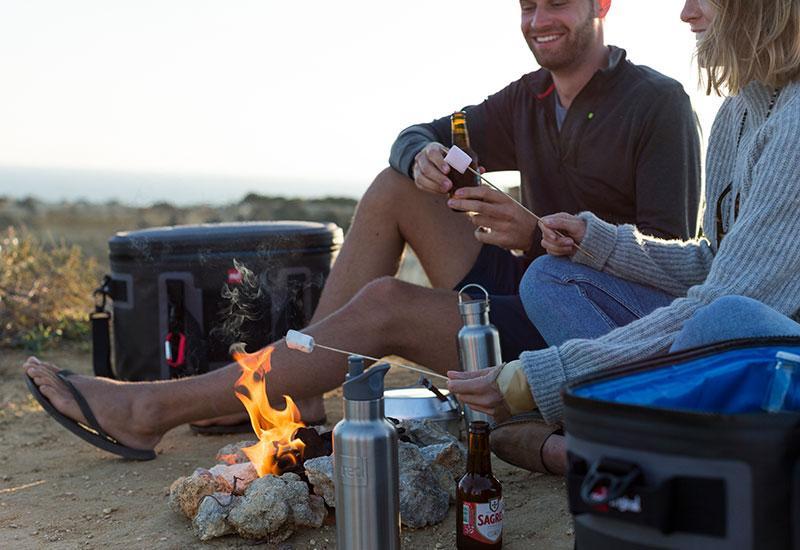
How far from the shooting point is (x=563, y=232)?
113 inches

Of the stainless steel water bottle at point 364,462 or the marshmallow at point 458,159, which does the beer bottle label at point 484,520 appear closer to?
the stainless steel water bottle at point 364,462

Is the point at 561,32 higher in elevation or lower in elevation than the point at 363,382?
higher

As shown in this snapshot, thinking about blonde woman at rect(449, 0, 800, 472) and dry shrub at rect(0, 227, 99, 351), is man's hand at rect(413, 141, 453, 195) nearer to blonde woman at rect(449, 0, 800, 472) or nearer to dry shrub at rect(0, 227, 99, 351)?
blonde woman at rect(449, 0, 800, 472)

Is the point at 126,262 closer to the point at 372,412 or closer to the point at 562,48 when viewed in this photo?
the point at 562,48

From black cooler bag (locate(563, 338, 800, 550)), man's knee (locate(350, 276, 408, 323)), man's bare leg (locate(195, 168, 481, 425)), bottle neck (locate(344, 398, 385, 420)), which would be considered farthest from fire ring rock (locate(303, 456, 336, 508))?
black cooler bag (locate(563, 338, 800, 550))

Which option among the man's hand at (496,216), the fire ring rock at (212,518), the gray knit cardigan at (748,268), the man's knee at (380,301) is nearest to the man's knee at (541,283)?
the man's hand at (496,216)

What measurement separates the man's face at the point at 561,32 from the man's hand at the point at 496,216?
2.46 feet

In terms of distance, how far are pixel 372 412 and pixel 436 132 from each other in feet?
6.38

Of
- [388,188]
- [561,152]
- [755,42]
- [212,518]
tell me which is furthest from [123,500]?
[755,42]

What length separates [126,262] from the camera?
13.8 feet

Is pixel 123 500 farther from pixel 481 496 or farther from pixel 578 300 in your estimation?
pixel 578 300

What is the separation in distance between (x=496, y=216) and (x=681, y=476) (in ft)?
5.68

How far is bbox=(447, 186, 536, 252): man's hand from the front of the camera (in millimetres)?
3139

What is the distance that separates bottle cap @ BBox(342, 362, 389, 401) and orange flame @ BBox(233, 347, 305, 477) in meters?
0.74
